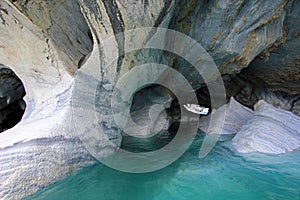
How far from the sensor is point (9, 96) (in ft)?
16.1

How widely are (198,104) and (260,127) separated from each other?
3.56 metres

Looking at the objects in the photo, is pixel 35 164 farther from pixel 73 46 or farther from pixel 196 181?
pixel 73 46

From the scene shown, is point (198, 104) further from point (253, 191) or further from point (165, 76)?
point (253, 191)

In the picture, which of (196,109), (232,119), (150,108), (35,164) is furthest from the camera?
(196,109)

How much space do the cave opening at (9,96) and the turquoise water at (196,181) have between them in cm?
273

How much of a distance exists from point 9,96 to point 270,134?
5.48 metres

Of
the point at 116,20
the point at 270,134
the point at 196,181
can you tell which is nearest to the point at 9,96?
the point at 116,20

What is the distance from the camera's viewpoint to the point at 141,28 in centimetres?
297

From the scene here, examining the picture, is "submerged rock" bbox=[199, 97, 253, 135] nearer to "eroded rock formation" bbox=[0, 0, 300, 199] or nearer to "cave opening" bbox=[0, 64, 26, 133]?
"eroded rock formation" bbox=[0, 0, 300, 199]

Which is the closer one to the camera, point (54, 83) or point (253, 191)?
point (253, 191)

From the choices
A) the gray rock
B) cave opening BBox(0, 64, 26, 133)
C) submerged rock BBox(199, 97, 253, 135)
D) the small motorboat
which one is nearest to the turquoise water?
the gray rock

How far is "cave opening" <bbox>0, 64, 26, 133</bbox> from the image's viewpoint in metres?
4.49

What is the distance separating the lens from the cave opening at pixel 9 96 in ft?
14.7

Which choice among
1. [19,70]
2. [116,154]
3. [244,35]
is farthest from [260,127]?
[19,70]
